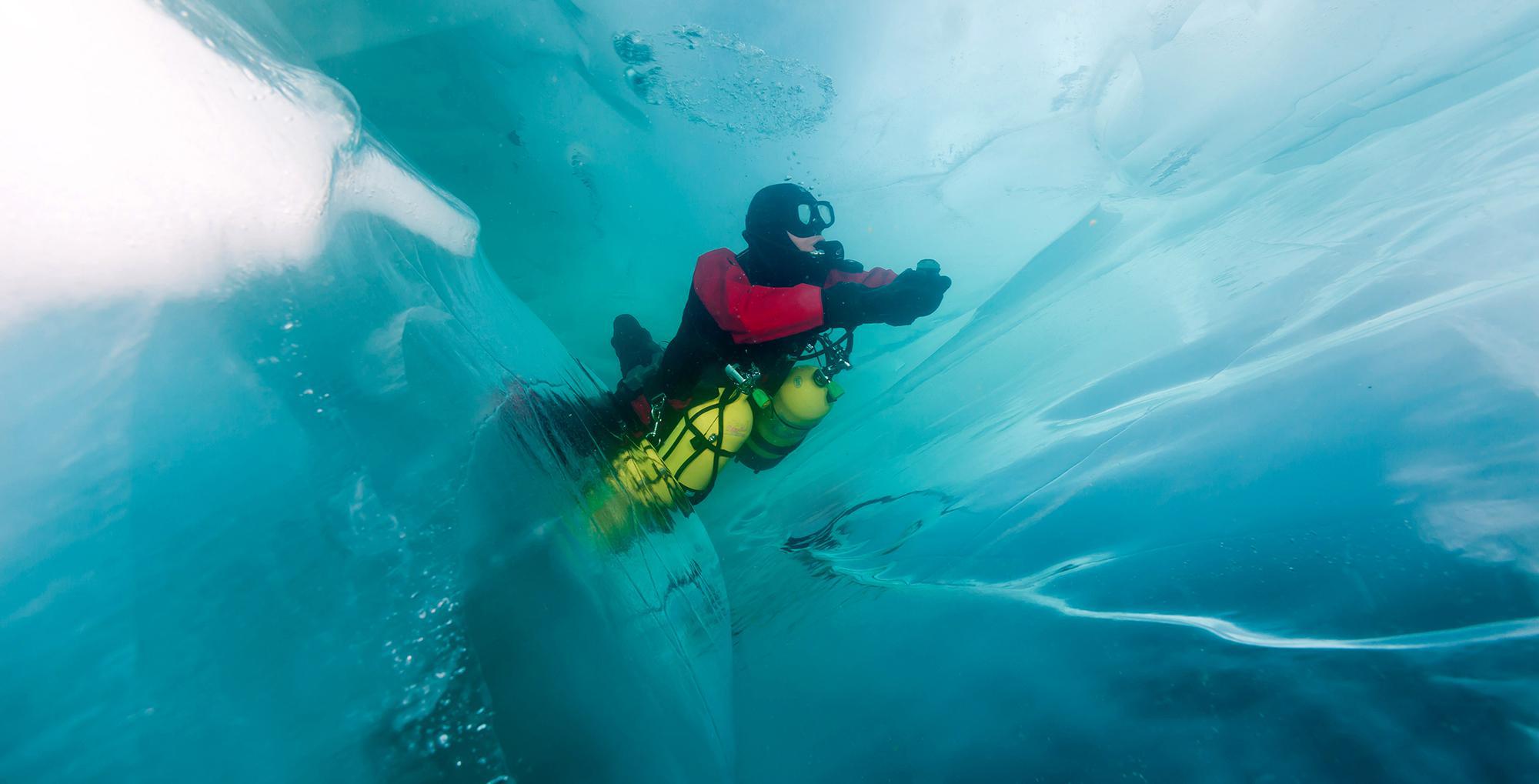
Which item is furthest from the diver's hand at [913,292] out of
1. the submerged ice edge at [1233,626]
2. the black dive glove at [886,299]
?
the submerged ice edge at [1233,626]

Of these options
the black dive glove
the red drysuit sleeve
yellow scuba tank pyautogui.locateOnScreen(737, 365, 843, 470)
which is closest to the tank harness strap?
yellow scuba tank pyautogui.locateOnScreen(737, 365, 843, 470)

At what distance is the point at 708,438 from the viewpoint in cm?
364

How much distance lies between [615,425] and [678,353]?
772 mm

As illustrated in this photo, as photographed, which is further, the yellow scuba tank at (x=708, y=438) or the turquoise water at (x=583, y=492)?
the yellow scuba tank at (x=708, y=438)

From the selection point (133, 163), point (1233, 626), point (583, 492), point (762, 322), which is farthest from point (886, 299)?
point (133, 163)

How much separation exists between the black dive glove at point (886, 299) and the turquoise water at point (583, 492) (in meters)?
1.30

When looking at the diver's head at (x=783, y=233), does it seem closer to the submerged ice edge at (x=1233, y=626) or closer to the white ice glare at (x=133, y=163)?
the submerged ice edge at (x=1233, y=626)

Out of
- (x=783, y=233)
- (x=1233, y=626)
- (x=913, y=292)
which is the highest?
(x=783, y=233)

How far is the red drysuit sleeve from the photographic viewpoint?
325 centimetres

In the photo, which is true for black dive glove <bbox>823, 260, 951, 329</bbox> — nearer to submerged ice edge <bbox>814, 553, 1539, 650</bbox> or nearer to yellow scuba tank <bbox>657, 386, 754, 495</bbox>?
yellow scuba tank <bbox>657, 386, 754, 495</bbox>

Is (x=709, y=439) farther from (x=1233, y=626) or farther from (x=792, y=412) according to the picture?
(x=1233, y=626)

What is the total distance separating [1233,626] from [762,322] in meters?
2.52

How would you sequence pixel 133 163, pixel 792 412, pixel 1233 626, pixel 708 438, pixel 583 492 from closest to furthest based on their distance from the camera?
1. pixel 133 163
2. pixel 1233 626
3. pixel 583 492
4. pixel 708 438
5. pixel 792 412

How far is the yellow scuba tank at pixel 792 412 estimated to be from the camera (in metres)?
3.72
